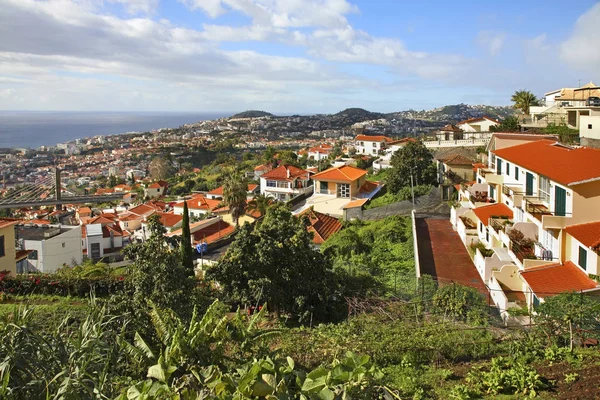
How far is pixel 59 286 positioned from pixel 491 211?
16.5 m

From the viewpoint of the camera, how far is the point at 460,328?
411 inches

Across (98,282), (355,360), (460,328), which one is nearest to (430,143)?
(98,282)

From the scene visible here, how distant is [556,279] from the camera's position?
13727 mm

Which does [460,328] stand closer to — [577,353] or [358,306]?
[577,353]

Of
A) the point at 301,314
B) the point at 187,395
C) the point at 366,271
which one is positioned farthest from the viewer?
the point at 366,271

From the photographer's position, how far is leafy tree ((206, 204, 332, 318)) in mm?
14297

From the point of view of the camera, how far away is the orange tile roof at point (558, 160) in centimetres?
1511

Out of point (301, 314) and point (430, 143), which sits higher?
point (430, 143)

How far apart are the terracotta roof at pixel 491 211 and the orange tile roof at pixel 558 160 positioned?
1.95 metres

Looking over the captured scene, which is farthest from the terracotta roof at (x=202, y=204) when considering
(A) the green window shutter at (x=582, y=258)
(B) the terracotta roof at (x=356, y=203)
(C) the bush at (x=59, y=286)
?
(A) the green window shutter at (x=582, y=258)

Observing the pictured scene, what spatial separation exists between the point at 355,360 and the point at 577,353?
547cm

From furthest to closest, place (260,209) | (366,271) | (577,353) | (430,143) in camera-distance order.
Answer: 1. (430,143)
2. (260,209)
3. (366,271)
4. (577,353)

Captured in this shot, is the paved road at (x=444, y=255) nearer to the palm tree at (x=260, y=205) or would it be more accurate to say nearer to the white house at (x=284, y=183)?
the palm tree at (x=260, y=205)

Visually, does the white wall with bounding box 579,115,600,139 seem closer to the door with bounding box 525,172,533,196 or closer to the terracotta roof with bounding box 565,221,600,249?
the door with bounding box 525,172,533,196
